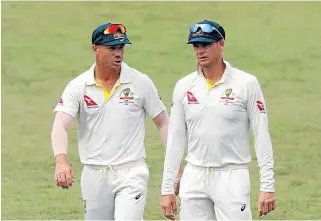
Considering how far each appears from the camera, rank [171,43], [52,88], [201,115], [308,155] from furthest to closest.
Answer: [171,43]
[52,88]
[308,155]
[201,115]

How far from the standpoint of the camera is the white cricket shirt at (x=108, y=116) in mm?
11453

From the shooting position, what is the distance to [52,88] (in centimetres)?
2262

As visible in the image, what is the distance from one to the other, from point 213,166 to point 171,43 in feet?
46.5

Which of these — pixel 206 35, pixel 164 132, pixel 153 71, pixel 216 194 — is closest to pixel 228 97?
pixel 206 35

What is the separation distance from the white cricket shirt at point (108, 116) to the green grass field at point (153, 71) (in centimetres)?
398

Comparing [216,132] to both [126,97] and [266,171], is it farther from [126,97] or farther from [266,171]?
[126,97]

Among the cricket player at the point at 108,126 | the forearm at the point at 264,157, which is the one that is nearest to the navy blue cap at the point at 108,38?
the cricket player at the point at 108,126

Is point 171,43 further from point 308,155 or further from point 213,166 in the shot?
point 213,166

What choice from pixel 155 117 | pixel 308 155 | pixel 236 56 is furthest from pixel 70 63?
pixel 155 117

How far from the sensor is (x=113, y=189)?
451 inches

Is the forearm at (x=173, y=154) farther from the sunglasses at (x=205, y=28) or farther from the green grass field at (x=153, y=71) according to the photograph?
the green grass field at (x=153, y=71)

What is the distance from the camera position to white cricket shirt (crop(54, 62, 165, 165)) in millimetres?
11453

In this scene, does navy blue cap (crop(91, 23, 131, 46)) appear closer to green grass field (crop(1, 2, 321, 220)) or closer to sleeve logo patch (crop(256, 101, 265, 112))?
sleeve logo patch (crop(256, 101, 265, 112))

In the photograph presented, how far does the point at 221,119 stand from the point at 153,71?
12.5 meters
